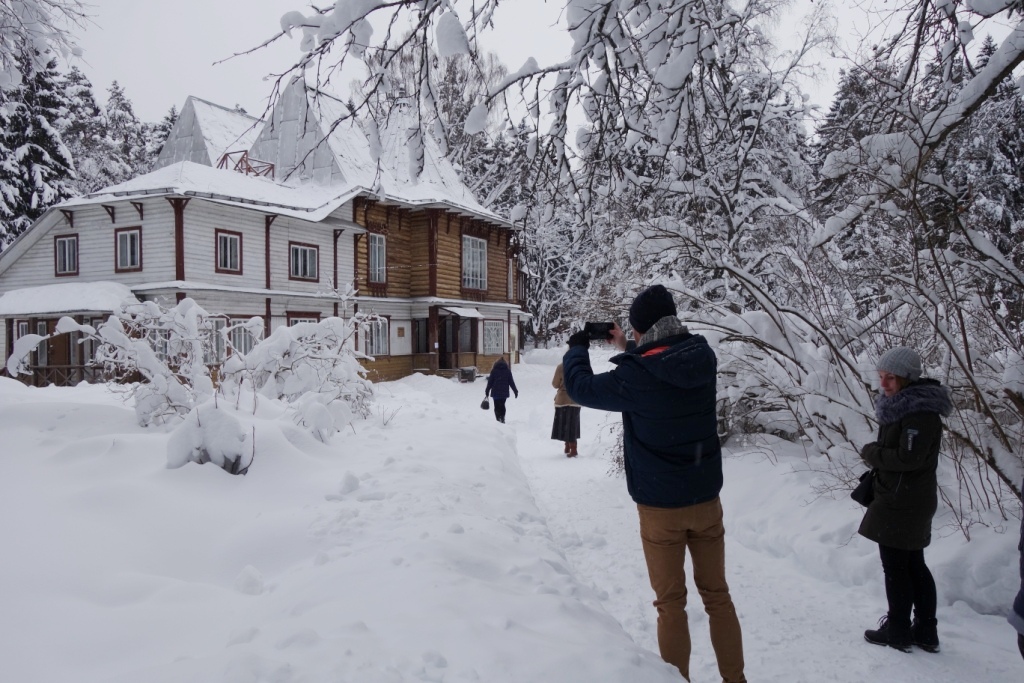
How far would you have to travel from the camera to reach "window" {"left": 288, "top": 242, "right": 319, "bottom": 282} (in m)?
21.7

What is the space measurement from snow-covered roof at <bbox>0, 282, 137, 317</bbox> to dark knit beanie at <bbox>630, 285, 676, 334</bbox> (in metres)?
18.2

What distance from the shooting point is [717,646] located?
306 centimetres

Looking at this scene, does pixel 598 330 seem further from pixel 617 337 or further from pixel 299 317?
pixel 299 317

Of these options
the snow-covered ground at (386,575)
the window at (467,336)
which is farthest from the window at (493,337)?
the snow-covered ground at (386,575)

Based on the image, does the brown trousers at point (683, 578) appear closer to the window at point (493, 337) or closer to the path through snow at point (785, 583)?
the path through snow at point (785, 583)

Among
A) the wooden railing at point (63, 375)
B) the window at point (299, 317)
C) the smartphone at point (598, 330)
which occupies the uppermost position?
the window at point (299, 317)

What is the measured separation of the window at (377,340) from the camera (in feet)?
79.3

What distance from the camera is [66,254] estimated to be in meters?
20.1

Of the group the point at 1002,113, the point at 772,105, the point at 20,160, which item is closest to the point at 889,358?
the point at 1002,113

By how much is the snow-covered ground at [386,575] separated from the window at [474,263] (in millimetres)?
21336

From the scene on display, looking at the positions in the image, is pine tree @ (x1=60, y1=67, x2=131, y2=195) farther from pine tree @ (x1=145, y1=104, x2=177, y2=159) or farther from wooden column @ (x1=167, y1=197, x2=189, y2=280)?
wooden column @ (x1=167, y1=197, x2=189, y2=280)

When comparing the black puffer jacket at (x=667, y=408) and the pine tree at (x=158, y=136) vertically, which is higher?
the pine tree at (x=158, y=136)

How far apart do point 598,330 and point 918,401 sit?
1863 mm

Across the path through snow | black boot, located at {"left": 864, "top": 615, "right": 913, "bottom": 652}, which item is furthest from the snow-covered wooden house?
black boot, located at {"left": 864, "top": 615, "right": 913, "bottom": 652}
